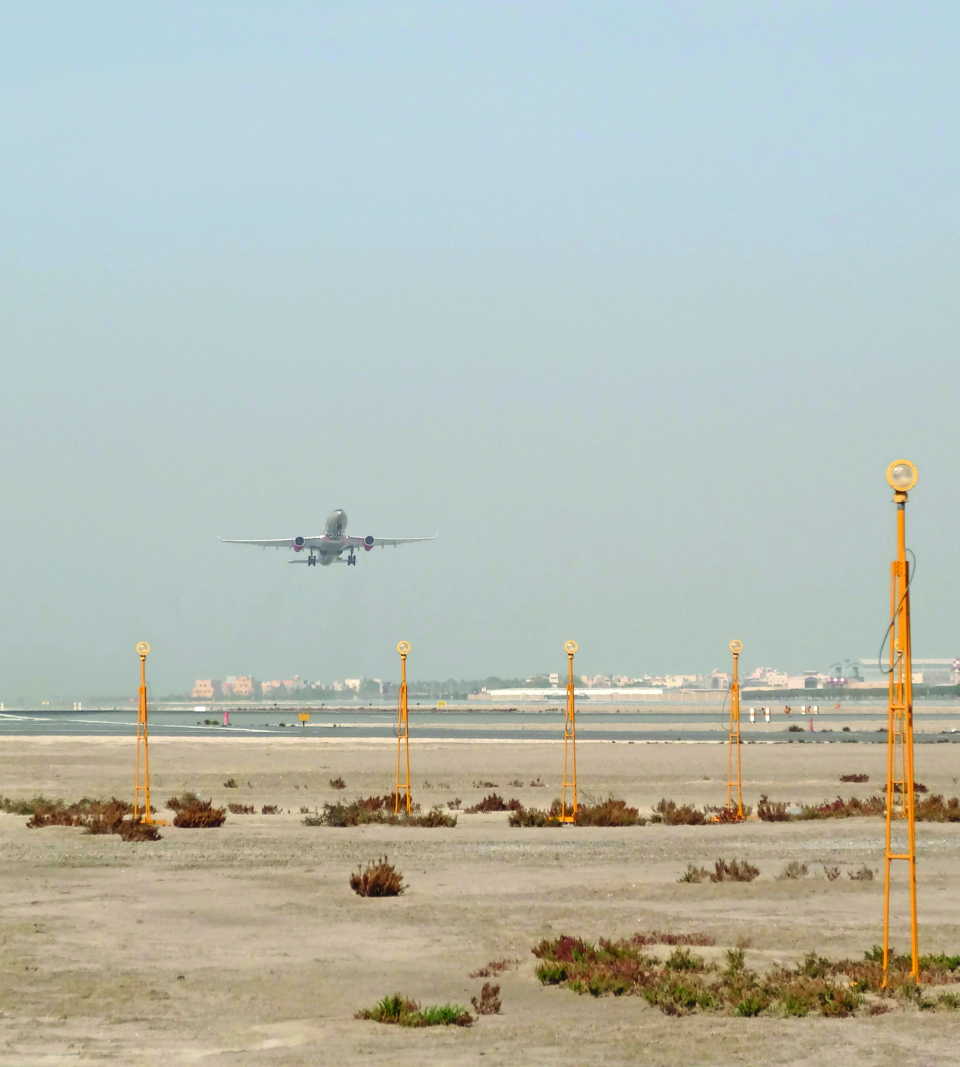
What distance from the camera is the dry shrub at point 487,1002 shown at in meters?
11.4

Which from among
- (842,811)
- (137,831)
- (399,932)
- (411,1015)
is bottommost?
(842,811)

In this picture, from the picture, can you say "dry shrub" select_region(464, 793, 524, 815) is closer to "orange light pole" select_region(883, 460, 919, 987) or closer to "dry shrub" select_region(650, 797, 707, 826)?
"dry shrub" select_region(650, 797, 707, 826)

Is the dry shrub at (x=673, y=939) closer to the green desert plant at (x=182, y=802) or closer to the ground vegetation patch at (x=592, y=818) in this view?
the ground vegetation patch at (x=592, y=818)

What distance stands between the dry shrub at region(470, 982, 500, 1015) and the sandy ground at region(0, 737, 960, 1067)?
12cm

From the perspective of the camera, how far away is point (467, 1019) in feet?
36.2

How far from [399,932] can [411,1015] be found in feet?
14.7

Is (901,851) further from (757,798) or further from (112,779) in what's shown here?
(112,779)

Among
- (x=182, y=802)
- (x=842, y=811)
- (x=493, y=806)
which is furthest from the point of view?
(x=182, y=802)

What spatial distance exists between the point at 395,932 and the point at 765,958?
13.9ft

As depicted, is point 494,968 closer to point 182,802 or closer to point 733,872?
point 733,872

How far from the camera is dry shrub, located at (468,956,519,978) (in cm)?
1305

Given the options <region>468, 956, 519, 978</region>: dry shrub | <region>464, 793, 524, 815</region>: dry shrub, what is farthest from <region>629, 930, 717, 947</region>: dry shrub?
<region>464, 793, 524, 815</region>: dry shrub

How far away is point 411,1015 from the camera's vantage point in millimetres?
11023

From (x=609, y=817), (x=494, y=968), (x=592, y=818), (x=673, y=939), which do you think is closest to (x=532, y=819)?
(x=592, y=818)
